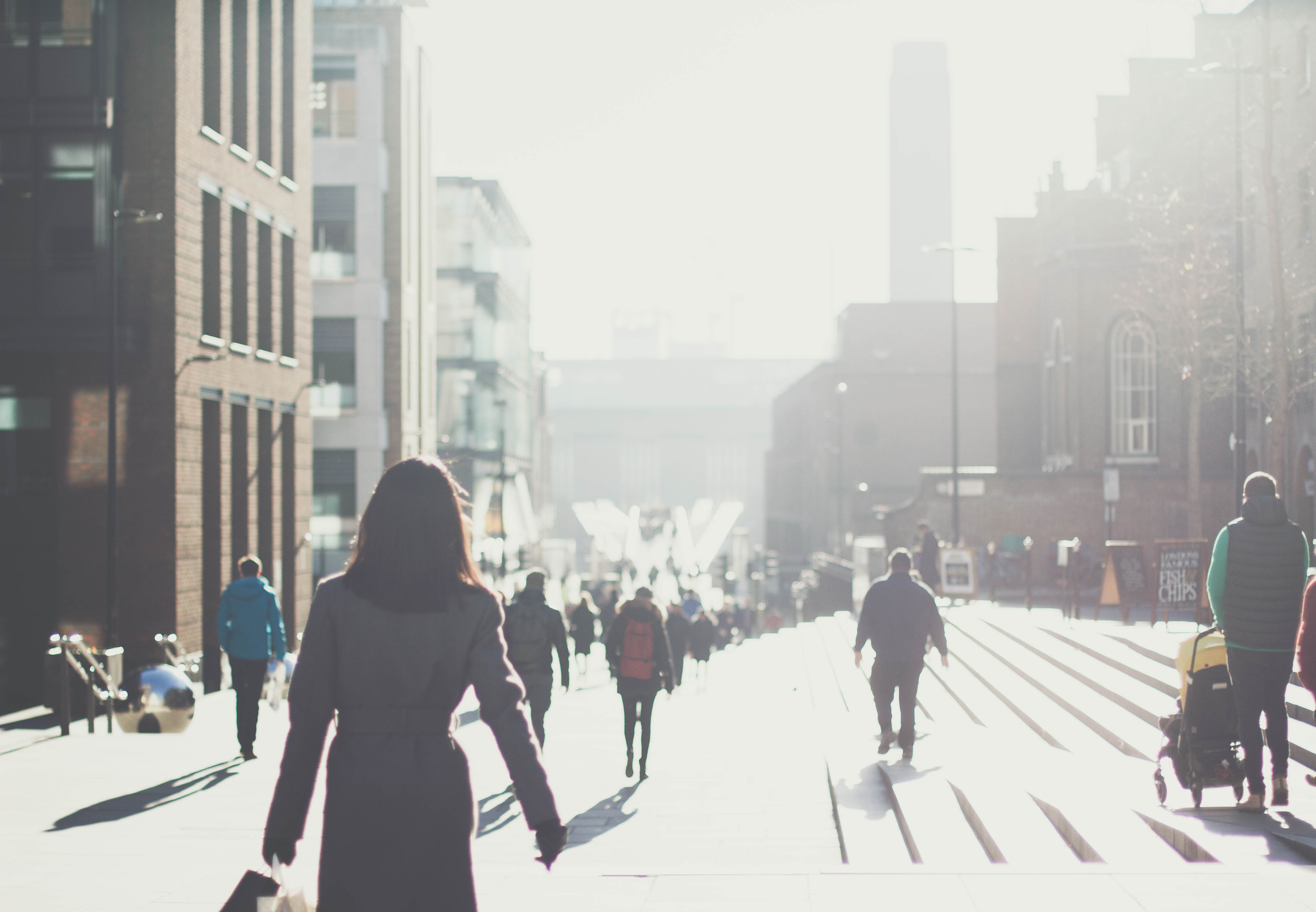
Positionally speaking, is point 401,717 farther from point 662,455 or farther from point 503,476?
point 662,455

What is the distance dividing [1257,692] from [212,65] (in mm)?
20148

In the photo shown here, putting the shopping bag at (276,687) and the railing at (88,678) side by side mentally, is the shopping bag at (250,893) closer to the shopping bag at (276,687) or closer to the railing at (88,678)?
the railing at (88,678)

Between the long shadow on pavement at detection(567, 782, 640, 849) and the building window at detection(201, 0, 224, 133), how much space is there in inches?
633

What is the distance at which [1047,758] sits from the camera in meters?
11.0

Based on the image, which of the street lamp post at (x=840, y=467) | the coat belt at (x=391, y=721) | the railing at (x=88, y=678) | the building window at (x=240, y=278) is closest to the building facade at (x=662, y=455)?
the street lamp post at (x=840, y=467)

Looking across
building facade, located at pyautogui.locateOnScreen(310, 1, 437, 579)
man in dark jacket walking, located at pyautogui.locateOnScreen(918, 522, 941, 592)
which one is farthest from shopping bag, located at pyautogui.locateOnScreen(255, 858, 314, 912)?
building facade, located at pyautogui.locateOnScreen(310, 1, 437, 579)

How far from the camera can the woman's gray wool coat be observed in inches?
138

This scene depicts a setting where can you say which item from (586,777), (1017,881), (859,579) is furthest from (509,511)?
(1017,881)

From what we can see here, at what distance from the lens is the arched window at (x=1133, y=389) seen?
3878cm

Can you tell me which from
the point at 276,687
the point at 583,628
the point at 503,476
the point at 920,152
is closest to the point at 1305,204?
the point at 583,628

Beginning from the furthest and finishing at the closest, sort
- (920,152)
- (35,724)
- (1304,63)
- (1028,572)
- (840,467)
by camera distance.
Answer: (920,152)
(840,467)
(1304,63)
(1028,572)
(35,724)

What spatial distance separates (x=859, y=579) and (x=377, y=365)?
1506 cm

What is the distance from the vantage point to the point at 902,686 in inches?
445

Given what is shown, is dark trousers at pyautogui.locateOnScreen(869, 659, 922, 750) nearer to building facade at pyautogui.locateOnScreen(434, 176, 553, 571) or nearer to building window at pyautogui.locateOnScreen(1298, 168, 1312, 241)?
building window at pyautogui.locateOnScreen(1298, 168, 1312, 241)
